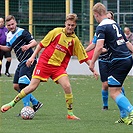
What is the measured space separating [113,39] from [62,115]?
7.04ft

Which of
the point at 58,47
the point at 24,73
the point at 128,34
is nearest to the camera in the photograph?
the point at 58,47

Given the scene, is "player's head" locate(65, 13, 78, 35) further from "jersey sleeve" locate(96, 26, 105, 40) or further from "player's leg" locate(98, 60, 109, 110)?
"player's leg" locate(98, 60, 109, 110)

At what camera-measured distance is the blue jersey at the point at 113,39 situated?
1092 cm

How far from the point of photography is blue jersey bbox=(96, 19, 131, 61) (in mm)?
10916

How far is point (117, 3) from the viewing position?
95.6 feet

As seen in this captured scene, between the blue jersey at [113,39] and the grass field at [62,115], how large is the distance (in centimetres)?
113

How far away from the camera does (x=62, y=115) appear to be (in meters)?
12.5

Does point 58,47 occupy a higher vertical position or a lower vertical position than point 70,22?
lower

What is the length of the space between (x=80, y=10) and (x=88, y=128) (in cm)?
1965

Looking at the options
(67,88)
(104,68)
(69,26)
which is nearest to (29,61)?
(67,88)

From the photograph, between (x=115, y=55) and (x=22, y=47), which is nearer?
(x=115, y=55)

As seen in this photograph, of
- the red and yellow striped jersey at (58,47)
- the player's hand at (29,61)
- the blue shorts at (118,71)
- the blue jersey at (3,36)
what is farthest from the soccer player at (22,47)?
the blue jersey at (3,36)

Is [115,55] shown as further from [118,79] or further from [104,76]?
[104,76]

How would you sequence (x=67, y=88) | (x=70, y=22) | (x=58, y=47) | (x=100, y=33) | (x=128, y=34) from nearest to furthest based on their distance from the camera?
(x=100, y=33) → (x=70, y=22) → (x=67, y=88) → (x=58, y=47) → (x=128, y=34)
